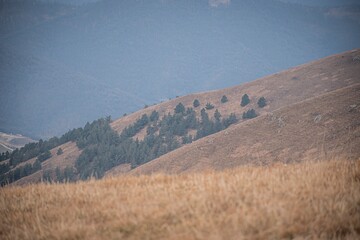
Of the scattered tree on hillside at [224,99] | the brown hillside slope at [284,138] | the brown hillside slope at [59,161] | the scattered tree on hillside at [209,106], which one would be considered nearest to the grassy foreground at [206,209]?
the brown hillside slope at [284,138]

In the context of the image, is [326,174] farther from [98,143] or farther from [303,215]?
[98,143]

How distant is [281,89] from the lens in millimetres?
78000

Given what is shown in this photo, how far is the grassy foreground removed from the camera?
407 cm

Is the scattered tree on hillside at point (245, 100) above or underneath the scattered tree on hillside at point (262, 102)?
above

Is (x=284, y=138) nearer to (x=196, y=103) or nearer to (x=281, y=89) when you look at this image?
(x=281, y=89)

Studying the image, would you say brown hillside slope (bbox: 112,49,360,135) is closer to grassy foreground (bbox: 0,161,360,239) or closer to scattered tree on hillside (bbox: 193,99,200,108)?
scattered tree on hillside (bbox: 193,99,200,108)

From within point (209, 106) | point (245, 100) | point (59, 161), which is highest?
point (209, 106)

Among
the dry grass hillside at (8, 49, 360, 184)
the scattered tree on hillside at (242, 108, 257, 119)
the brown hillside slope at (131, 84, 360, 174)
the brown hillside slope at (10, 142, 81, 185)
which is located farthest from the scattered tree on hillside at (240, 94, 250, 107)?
the brown hillside slope at (10, 142, 81, 185)

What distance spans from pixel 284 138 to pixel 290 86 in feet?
147

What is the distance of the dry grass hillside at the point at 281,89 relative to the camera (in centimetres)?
6938

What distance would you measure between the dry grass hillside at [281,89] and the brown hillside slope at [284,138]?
2117 centimetres

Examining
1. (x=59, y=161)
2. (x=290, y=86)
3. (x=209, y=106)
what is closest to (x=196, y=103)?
(x=209, y=106)

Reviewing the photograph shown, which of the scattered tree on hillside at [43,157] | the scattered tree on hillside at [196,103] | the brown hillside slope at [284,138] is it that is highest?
the scattered tree on hillside at [196,103]

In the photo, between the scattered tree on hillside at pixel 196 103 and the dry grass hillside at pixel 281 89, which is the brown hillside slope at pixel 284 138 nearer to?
the dry grass hillside at pixel 281 89
